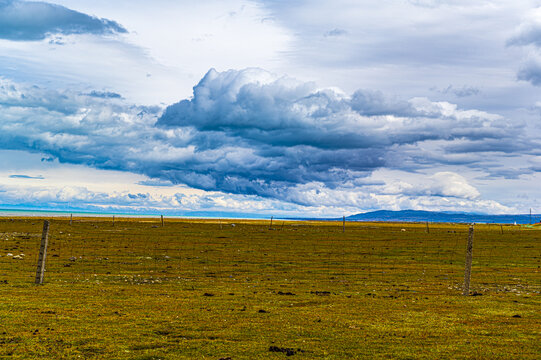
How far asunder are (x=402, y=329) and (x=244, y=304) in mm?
8046

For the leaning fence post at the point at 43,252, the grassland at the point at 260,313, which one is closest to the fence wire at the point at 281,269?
the grassland at the point at 260,313

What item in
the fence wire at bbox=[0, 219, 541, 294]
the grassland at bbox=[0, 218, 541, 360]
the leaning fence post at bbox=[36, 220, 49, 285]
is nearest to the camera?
the grassland at bbox=[0, 218, 541, 360]

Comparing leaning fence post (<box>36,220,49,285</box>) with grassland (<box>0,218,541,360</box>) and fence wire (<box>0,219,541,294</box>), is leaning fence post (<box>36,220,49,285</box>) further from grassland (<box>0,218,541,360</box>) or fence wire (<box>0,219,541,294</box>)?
fence wire (<box>0,219,541,294</box>)

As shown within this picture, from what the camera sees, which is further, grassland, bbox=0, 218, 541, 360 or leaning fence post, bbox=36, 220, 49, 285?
A: leaning fence post, bbox=36, 220, 49, 285

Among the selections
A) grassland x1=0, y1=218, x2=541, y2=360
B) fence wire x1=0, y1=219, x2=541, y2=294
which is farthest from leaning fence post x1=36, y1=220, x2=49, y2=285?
→ fence wire x1=0, y1=219, x2=541, y2=294

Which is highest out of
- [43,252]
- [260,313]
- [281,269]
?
[43,252]

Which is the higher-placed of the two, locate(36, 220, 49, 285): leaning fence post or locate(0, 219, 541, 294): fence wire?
locate(36, 220, 49, 285): leaning fence post

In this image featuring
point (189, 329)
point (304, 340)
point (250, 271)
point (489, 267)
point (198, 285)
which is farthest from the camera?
point (489, 267)

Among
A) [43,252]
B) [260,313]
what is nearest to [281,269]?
[43,252]

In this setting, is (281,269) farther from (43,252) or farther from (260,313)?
(260,313)

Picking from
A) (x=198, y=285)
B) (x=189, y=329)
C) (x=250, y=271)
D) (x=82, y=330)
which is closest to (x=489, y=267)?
(x=250, y=271)

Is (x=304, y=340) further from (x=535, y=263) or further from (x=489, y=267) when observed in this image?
(x=535, y=263)

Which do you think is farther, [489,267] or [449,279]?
[489,267]

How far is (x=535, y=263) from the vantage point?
53.6 metres
